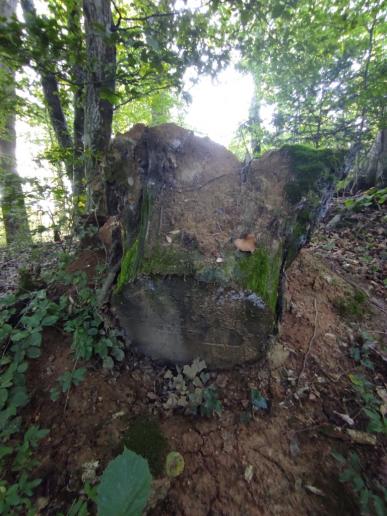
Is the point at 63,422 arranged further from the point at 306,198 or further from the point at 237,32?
the point at 237,32

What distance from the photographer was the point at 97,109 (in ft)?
11.2

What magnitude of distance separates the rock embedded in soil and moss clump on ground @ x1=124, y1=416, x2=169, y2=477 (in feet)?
1.63

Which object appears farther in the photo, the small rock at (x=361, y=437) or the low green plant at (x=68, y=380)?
the low green plant at (x=68, y=380)

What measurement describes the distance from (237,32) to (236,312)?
13.9 feet

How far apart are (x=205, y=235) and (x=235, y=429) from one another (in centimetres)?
149

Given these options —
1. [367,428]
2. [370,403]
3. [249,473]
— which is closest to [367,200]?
[370,403]

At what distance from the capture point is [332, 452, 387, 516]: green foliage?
1.14 m

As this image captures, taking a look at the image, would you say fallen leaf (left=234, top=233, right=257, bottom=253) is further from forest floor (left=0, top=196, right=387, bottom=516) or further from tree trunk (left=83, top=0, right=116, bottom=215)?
tree trunk (left=83, top=0, right=116, bottom=215)

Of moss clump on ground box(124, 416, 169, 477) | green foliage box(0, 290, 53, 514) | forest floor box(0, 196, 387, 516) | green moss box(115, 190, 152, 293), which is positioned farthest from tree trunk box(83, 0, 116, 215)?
moss clump on ground box(124, 416, 169, 477)

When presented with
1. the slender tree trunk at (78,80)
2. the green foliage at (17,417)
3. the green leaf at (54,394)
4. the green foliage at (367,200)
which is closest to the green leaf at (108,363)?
the green leaf at (54,394)

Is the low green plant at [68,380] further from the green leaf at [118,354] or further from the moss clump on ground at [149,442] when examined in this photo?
the moss clump on ground at [149,442]

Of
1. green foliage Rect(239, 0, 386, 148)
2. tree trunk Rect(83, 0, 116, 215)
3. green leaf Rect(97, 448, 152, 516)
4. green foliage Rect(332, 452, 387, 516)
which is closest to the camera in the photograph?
green leaf Rect(97, 448, 152, 516)

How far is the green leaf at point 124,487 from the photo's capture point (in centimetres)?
59

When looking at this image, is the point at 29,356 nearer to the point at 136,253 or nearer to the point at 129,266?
the point at 129,266
